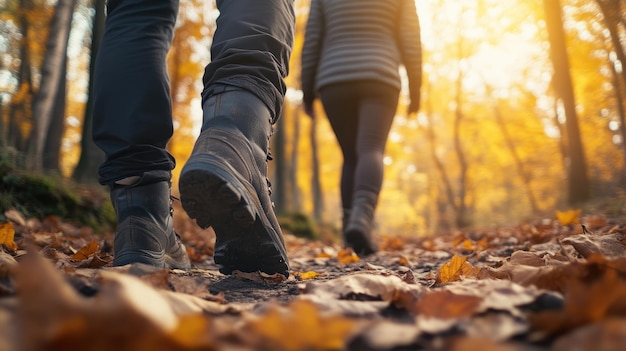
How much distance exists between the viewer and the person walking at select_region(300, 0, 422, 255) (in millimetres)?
3012

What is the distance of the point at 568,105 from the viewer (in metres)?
8.35

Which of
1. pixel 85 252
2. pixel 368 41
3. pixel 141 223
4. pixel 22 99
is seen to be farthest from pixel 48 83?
pixel 141 223

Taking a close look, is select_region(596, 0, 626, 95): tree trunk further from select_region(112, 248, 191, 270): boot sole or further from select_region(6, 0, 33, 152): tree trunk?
select_region(6, 0, 33, 152): tree trunk

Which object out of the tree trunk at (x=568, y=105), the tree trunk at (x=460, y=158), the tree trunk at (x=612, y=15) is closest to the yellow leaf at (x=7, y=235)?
the tree trunk at (x=568, y=105)

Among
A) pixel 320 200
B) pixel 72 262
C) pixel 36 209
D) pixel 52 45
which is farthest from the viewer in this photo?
pixel 320 200

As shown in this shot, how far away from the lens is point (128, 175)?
148cm

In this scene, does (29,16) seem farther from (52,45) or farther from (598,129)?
(598,129)

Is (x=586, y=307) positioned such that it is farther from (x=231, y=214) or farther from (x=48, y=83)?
(x=48, y=83)

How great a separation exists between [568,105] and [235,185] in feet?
28.6

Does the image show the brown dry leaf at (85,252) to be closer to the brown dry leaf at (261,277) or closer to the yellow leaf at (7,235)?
the yellow leaf at (7,235)

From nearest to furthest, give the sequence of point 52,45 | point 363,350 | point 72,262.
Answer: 1. point 363,350
2. point 72,262
3. point 52,45

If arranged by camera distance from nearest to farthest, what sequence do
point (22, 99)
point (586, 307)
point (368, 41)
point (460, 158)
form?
1. point (586, 307)
2. point (368, 41)
3. point (22, 99)
4. point (460, 158)

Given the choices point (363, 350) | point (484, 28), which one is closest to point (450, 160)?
point (484, 28)

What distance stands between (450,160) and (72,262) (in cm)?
2503
